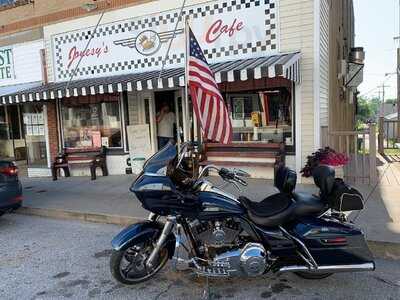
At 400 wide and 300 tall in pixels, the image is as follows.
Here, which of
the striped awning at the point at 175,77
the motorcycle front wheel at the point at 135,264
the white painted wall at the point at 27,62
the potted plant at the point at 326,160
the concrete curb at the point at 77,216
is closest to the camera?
the motorcycle front wheel at the point at 135,264

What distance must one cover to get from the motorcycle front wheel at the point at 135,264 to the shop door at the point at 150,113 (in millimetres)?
6264

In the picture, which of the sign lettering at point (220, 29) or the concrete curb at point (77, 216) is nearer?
the concrete curb at point (77, 216)

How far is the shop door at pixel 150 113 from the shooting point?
32.2 feet

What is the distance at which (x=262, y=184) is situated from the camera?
7738 mm

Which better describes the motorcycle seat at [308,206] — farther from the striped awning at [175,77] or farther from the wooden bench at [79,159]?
the wooden bench at [79,159]

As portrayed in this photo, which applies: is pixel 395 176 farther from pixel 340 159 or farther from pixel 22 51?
pixel 22 51

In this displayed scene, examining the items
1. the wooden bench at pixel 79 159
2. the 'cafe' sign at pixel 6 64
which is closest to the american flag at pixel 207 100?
the wooden bench at pixel 79 159

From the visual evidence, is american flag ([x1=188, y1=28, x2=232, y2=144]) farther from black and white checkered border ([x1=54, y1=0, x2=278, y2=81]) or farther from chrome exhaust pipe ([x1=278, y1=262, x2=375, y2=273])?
black and white checkered border ([x1=54, y1=0, x2=278, y2=81])

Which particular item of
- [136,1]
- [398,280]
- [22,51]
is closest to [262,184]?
[398,280]

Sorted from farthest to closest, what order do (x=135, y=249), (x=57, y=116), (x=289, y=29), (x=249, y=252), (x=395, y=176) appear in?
(x=57, y=116)
(x=395, y=176)
(x=289, y=29)
(x=135, y=249)
(x=249, y=252)

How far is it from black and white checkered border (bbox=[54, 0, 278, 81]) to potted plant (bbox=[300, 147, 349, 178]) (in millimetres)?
2348

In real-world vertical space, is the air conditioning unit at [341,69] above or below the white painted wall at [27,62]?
below

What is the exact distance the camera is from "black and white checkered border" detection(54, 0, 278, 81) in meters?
7.73

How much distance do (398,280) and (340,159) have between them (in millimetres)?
3013
